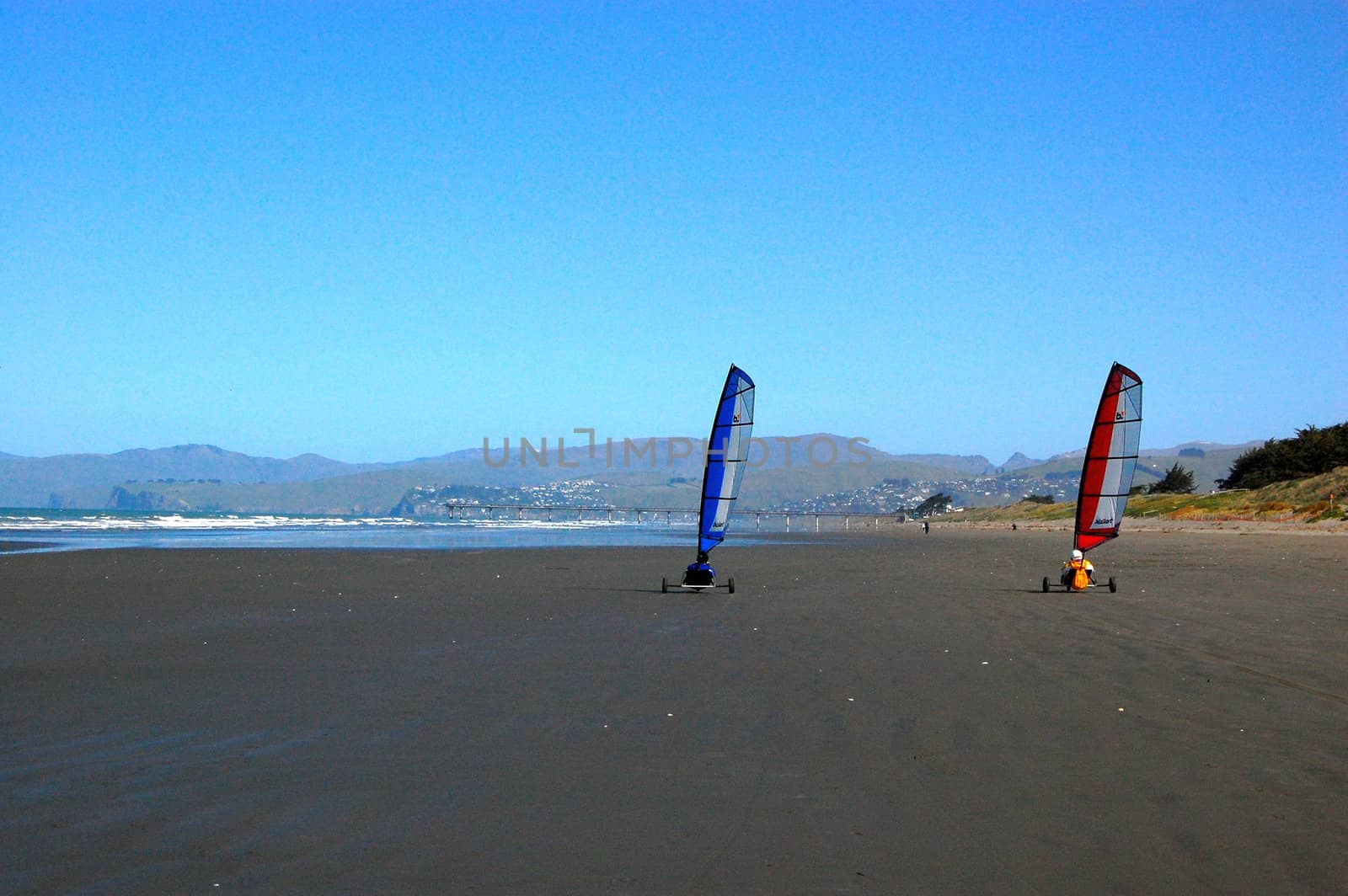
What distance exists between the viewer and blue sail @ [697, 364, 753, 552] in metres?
21.4

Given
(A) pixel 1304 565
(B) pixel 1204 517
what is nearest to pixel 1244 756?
(A) pixel 1304 565

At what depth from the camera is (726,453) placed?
2169cm

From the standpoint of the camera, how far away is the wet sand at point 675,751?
4.65m

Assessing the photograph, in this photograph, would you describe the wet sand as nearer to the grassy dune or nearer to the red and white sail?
the red and white sail

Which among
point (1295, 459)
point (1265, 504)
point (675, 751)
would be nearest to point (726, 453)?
point (675, 751)

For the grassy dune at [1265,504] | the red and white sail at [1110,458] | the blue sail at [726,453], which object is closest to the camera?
the blue sail at [726,453]

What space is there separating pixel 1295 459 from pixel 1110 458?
2112 inches

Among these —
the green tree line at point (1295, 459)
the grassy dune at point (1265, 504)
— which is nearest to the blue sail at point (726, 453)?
the grassy dune at point (1265, 504)

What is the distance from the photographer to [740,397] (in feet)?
70.4

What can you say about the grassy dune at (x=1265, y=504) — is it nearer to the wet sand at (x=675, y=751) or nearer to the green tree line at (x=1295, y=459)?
the green tree line at (x=1295, y=459)

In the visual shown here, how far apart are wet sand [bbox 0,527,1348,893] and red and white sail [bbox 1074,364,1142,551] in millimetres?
8537

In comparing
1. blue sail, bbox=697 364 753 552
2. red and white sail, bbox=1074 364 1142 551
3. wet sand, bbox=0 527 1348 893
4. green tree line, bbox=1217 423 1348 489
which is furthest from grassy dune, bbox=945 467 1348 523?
wet sand, bbox=0 527 1348 893

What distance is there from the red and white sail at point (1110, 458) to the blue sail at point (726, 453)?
6.85m

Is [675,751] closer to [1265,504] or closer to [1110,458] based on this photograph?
[1110,458]
